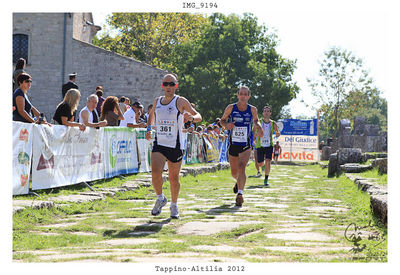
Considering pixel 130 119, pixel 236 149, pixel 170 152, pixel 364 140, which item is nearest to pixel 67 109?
pixel 236 149

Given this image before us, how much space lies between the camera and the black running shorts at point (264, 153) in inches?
580

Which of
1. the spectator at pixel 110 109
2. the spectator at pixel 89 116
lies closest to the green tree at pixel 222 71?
the spectator at pixel 110 109

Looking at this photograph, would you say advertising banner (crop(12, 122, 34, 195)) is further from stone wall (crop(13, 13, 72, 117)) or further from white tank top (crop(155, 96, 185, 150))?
stone wall (crop(13, 13, 72, 117))

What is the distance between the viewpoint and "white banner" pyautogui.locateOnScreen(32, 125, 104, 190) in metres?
9.12

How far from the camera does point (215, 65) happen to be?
152 ft

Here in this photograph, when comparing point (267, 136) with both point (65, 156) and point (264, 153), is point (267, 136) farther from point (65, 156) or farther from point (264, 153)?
point (65, 156)

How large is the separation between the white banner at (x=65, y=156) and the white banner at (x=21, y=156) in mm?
225

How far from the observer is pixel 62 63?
3238 cm

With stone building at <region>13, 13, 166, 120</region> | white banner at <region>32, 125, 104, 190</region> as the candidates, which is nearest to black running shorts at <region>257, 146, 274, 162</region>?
white banner at <region>32, 125, 104, 190</region>

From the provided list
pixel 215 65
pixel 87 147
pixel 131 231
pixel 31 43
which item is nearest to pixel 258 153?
pixel 87 147

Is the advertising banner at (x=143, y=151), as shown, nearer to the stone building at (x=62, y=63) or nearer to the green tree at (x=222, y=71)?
the stone building at (x=62, y=63)

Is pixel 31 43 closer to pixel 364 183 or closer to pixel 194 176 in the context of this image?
pixel 194 176

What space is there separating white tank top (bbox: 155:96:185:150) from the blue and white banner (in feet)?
102

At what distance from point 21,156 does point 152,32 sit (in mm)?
39734
